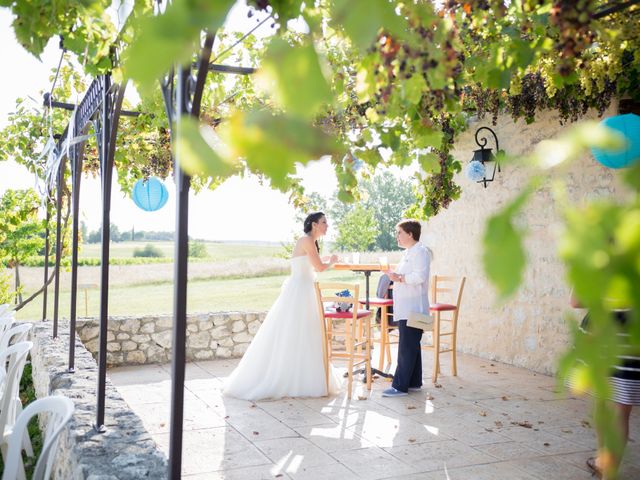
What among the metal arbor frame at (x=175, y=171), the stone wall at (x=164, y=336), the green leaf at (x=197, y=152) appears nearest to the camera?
the green leaf at (x=197, y=152)

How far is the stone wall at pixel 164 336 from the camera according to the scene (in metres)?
7.00

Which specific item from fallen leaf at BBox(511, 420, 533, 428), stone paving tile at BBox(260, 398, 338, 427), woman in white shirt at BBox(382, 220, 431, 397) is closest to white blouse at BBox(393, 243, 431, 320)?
woman in white shirt at BBox(382, 220, 431, 397)

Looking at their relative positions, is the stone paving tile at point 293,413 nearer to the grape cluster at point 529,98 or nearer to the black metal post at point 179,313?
the black metal post at point 179,313

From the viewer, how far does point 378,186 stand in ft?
124

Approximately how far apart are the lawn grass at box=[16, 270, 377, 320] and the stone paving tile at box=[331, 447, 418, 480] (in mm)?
16070

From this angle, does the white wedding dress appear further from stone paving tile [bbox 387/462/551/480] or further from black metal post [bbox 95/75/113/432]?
black metal post [bbox 95/75/113/432]

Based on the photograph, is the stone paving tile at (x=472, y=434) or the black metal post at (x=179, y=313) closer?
the black metal post at (x=179, y=313)

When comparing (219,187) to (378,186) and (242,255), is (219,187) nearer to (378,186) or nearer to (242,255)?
(242,255)

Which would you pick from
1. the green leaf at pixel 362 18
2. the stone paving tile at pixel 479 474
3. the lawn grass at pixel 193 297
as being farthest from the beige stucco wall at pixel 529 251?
the lawn grass at pixel 193 297

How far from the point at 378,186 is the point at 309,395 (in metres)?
32.6

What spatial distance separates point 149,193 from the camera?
22.6 ft

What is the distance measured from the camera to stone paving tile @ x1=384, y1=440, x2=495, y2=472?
12.6 ft

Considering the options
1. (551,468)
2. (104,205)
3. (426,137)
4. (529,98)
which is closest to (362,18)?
(426,137)

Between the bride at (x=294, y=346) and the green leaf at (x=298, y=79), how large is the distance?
5.26m
